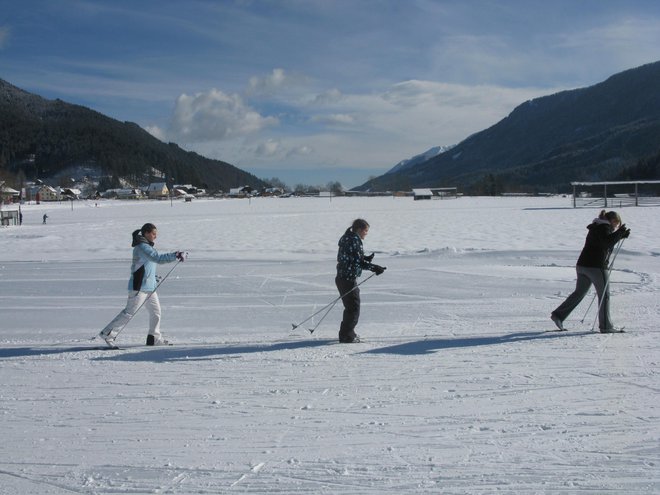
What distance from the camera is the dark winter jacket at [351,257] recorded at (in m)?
6.81

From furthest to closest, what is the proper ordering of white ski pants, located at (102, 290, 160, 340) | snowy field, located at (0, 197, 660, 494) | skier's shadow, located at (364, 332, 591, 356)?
1. white ski pants, located at (102, 290, 160, 340)
2. skier's shadow, located at (364, 332, 591, 356)
3. snowy field, located at (0, 197, 660, 494)

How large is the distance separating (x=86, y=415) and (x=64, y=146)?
703 ft

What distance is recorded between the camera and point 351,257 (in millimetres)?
6867

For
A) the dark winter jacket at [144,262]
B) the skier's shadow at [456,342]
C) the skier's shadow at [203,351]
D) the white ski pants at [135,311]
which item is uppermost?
the dark winter jacket at [144,262]

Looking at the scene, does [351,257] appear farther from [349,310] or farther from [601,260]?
[601,260]

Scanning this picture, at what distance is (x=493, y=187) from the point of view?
4503 inches

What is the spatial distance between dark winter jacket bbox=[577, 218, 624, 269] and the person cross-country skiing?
188 inches

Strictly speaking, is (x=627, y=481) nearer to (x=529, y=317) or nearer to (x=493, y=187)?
(x=529, y=317)

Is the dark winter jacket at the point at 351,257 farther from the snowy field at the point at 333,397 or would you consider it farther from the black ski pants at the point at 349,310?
the snowy field at the point at 333,397

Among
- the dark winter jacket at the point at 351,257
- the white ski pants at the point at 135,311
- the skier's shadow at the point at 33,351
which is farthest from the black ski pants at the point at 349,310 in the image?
the skier's shadow at the point at 33,351

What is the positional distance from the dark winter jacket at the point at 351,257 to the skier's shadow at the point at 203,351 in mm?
940

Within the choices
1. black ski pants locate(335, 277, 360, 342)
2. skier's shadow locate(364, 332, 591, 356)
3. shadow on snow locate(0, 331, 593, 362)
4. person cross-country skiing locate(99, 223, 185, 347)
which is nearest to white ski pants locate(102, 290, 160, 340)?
person cross-country skiing locate(99, 223, 185, 347)

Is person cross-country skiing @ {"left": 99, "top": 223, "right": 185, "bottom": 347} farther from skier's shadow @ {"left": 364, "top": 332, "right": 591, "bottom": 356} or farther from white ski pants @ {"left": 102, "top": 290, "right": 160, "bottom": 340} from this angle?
skier's shadow @ {"left": 364, "top": 332, "right": 591, "bottom": 356}

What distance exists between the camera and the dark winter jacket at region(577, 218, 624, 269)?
702 cm
